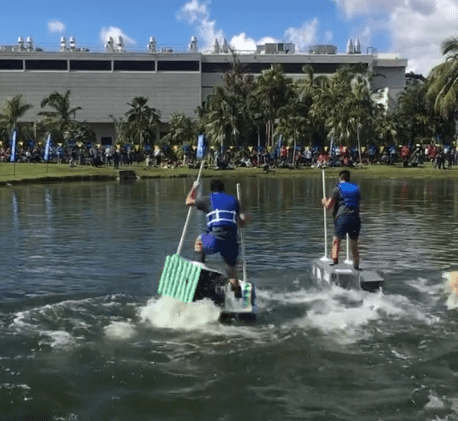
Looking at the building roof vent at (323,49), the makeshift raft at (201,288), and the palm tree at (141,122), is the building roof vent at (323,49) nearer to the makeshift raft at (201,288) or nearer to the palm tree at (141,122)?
the palm tree at (141,122)

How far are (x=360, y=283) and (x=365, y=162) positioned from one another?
60710 mm

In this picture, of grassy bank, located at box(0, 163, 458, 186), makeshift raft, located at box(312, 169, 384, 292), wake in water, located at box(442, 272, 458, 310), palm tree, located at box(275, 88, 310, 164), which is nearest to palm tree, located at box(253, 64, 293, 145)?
palm tree, located at box(275, 88, 310, 164)

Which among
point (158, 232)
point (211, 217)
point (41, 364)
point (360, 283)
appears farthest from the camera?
point (158, 232)

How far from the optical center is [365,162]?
2822 inches

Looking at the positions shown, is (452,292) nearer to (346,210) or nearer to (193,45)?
(346,210)

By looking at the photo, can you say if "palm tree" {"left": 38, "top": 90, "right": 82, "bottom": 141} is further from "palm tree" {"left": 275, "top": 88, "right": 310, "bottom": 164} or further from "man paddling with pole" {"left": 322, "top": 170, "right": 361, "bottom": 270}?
"man paddling with pole" {"left": 322, "top": 170, "right": 361, "bottom": 270}

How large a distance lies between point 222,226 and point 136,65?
356 feet

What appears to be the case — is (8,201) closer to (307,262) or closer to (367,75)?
(307,262)

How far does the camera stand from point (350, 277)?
12602 mm

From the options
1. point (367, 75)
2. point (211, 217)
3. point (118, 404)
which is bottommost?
point (118, 404)

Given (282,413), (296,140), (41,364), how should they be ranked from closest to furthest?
(282,413)
(41,364)
(296,140)

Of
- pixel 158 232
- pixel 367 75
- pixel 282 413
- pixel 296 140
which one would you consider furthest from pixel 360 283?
pixel 367 75

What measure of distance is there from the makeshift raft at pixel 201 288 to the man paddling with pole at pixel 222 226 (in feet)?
1.08

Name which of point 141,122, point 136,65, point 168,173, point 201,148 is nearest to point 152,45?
point 136,65
